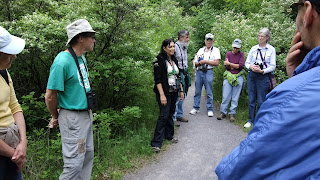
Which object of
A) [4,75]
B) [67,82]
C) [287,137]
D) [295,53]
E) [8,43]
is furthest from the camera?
[67,82]

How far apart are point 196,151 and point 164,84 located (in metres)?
1.50

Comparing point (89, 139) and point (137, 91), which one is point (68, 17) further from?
point (89, 139)

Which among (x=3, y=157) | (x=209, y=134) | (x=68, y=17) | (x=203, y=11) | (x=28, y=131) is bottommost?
(x=209, y=134)

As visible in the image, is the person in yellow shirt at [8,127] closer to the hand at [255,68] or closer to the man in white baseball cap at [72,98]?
the man in white baseball cap at [72,98]

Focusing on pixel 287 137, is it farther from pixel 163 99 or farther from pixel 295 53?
pixel 163 99

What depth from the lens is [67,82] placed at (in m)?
2.68

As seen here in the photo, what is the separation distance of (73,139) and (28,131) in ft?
8.35

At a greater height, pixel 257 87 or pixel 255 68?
pixel 255 68

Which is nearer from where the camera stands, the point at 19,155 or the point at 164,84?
the point at 19,155

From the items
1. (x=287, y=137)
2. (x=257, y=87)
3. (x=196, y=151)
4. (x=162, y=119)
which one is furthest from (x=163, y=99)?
(x=287, y=137)

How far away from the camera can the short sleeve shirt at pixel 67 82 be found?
259 centimetres

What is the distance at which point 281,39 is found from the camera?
25.2ft

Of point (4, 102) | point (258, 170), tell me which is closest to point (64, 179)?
point (4, 102)

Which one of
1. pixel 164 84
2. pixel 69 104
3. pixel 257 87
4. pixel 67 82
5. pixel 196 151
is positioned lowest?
pixel 196 151
